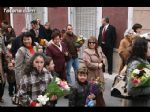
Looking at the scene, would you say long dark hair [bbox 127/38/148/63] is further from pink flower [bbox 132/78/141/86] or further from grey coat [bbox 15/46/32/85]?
grey coat [bbox 15/46/32/85]

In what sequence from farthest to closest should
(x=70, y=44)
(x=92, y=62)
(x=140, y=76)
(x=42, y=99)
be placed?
(x=70, y=44) → (x=92, y=62) → (x=42, y=99) → (x=140, y=76)

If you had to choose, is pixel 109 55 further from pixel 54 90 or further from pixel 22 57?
pixel 54 90

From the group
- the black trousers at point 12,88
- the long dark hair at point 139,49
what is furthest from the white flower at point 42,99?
the black trousers at point 12,88

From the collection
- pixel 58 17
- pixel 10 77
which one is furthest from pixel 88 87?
pixel 58 17

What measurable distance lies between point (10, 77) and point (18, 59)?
2.08 meters

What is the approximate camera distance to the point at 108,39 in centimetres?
1235

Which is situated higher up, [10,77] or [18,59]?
[18,59]

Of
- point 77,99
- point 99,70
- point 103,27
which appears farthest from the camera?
point 103,27

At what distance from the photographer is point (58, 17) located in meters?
15.1

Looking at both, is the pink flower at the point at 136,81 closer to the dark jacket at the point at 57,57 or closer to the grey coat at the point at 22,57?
the grey coat at the point at 22,57

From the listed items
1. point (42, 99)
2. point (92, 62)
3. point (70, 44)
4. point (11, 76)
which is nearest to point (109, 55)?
point (70, 44)

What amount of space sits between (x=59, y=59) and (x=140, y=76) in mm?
4000
